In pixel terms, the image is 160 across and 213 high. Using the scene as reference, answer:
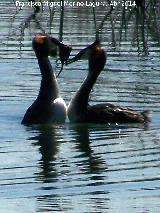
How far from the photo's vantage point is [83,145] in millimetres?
14422

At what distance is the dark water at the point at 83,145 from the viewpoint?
11.1 metres

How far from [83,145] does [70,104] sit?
2241 millimetres

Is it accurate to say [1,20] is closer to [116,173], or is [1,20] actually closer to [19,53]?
[19,53]

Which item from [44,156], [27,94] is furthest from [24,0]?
[44,156]

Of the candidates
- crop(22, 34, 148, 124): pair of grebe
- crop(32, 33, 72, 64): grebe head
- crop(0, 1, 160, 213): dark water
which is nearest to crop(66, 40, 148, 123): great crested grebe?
crop(22, 34, 148, 124): pair of grebe

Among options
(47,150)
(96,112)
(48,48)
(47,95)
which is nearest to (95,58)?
(48,48)

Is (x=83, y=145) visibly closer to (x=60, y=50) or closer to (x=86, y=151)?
(x=86, y=151)

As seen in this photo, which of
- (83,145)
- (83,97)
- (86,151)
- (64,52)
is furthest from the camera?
(64,52)

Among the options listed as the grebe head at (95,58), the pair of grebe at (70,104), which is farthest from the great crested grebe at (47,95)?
the grebe head at (95,58)

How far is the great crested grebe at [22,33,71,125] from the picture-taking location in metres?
16.3

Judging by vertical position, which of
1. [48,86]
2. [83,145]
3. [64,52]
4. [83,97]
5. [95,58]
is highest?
[64,52]

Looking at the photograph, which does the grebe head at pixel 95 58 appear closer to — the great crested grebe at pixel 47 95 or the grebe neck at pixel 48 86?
the great crested grebe at pixel 47 95

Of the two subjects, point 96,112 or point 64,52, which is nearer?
point 96,112

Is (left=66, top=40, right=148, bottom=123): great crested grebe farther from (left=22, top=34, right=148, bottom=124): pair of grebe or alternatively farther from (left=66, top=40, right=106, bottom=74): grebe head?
(left=66, top=40, right=106, bottom=74): grebe head
